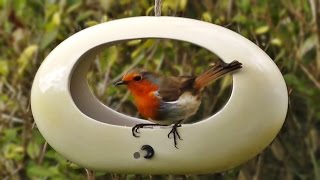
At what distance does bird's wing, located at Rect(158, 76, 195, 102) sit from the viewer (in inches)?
54.9

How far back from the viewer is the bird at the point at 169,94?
138 cm

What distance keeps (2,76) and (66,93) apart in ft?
3.68

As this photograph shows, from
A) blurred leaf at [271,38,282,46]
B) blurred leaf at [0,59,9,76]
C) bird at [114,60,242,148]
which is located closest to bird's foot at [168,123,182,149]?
bird at [114,60,242,148]

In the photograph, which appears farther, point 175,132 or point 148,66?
point 148,66

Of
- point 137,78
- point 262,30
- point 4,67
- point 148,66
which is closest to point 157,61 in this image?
point 148,66

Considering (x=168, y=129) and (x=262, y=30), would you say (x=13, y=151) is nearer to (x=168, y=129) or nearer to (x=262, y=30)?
(x=262, y=30)

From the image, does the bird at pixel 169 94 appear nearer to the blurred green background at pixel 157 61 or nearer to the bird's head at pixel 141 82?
the bird's head at pixel 141 82

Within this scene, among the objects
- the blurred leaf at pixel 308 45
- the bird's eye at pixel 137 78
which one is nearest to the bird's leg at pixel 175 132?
the bird's eye at pixel 137 78

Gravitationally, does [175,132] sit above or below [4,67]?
below

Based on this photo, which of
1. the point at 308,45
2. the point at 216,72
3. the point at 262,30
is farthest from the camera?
the point at 308,45

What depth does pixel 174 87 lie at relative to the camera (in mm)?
1406

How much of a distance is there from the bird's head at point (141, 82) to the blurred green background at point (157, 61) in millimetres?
853

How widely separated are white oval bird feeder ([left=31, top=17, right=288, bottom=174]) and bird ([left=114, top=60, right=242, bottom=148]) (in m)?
0.02

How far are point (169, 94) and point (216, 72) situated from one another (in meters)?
0.10
